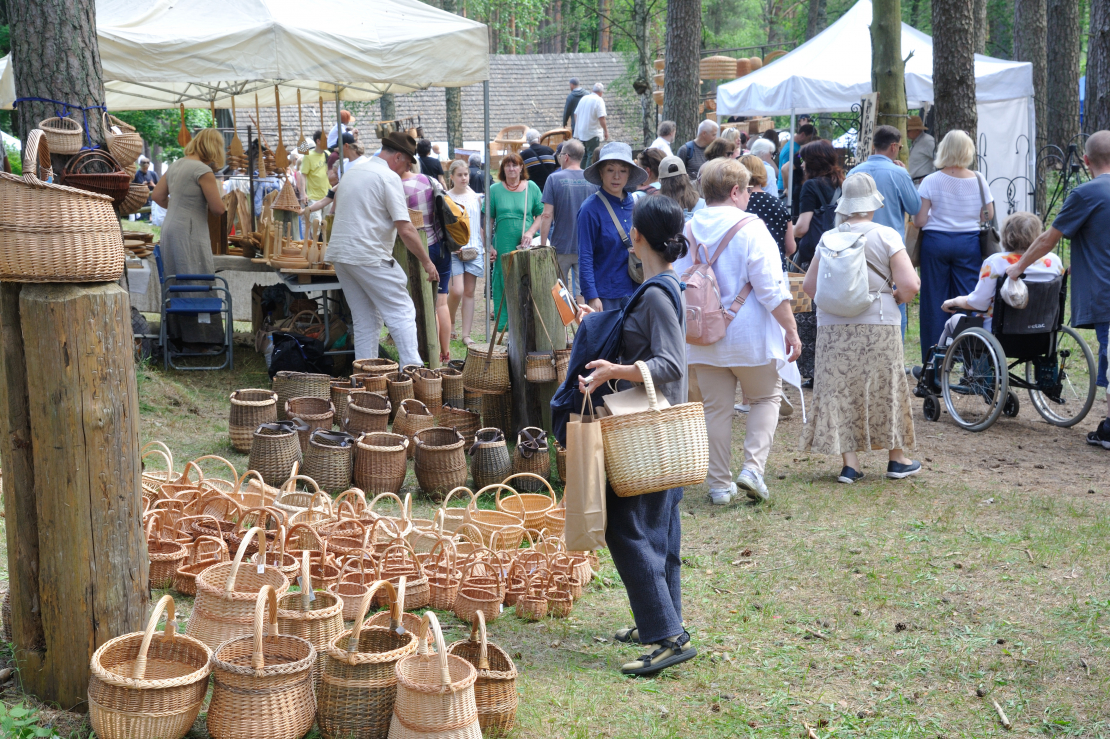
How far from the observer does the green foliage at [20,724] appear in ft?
9.25

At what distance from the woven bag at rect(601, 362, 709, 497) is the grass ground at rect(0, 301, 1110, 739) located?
786mm

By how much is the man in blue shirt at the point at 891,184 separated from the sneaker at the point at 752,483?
2906 millimetres

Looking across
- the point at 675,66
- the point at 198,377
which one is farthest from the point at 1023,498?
the point at 675,66

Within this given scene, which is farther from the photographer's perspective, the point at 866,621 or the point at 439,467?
the point at 439,467

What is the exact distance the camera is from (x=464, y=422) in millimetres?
6766

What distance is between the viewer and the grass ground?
3422 millimetres

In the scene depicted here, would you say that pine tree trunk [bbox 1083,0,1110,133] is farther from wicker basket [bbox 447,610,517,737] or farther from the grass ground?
wicker basket [bbox 447,610,517,737]

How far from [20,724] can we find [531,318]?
4.41m

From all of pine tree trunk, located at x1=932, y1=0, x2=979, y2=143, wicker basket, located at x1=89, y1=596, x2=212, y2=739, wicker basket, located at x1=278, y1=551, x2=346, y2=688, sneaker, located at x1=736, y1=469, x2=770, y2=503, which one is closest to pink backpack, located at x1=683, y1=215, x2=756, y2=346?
sneaker, located at x1=736, y1=469, x2=770, y2=503

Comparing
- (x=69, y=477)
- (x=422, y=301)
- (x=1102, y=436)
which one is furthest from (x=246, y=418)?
(x=1102, y=436)

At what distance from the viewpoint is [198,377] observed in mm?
8828

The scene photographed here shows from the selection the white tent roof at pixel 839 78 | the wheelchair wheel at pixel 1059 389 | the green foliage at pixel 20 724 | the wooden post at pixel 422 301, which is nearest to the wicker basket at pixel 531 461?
the wooden post at pixel 422 301

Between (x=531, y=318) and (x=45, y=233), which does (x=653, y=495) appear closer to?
(x=45, y=233)

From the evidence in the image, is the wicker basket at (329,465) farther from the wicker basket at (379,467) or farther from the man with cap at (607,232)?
the man with cap at (607,232)
